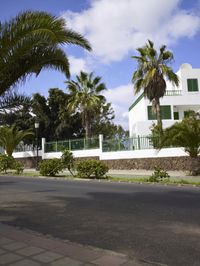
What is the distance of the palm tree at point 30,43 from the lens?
9.49 m

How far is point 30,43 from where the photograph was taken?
9.80m

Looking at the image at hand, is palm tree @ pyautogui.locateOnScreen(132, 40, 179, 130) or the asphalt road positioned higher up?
palm tree @ pyautogui.locateOnScreen(132, 40, 179, 130)

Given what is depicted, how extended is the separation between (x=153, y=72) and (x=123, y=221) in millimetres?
21772

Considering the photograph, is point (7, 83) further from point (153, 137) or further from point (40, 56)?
point (153, 137)

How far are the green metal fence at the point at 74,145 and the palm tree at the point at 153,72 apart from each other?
19.6 feet

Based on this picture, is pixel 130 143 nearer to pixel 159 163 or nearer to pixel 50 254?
pixel 159 163

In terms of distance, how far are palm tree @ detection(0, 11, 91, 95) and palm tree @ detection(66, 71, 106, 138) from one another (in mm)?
24756

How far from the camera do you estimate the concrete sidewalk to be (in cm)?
506

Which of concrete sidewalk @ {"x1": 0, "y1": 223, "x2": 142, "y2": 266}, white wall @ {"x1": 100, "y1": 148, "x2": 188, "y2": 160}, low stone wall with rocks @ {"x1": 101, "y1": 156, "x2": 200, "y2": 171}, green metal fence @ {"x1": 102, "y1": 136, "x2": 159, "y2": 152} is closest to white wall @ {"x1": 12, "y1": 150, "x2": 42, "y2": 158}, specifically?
green metal fence @ {"x1": 102, "y1": 136, "x2": 159, "y2": 152}

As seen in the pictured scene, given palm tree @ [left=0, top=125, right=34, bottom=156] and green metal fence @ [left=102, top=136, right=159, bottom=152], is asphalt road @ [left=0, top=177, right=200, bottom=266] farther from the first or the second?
palm tree @ [left=0, top=125, right=34, bottom=156]

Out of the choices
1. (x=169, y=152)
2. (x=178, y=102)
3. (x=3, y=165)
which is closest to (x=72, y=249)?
(x=169, y=152)

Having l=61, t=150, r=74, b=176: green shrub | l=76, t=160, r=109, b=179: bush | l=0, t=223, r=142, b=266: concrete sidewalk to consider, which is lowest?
l=0, t=223, r=142, b=266: concrete sidewalk

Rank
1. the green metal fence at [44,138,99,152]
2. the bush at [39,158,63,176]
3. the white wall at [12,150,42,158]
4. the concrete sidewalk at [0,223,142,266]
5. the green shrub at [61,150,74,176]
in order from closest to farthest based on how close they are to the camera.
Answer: the concrete sidewalk at [0,223,142,266]
the bush at [39,158,63,176]
the green shrub at [61,150,74,176]
the green metal fence at [44,138,99,152]
the white wall at [12,150,42,158]

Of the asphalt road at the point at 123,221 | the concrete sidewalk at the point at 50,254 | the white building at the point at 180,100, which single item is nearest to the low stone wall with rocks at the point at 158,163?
the white building at the point at 180,100
